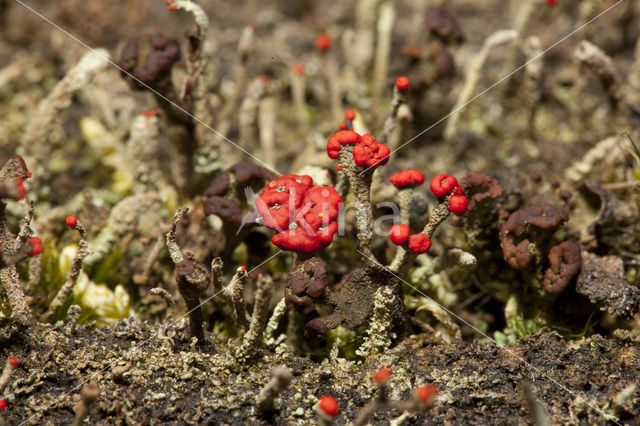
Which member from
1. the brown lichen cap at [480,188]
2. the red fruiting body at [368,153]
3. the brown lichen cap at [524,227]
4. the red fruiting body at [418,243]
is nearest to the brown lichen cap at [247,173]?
the red fruiting body at [368,153]

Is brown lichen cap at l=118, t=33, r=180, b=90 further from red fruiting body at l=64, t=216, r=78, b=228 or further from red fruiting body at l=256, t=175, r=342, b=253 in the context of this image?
red fruiting body at l=256, t=175, r=342, b=253

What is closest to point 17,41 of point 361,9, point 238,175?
point 361,9

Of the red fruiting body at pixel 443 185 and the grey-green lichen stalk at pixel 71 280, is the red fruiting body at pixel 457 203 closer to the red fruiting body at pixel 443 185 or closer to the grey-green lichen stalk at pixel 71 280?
the red fruiting body at pixel 443 185

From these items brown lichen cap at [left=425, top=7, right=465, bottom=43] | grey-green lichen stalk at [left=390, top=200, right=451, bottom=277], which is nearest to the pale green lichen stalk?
grey-green lichen stalk at [left=390, top=200, right=451, bottom=277]

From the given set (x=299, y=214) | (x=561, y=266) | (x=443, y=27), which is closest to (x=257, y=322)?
(x=299, y=214)

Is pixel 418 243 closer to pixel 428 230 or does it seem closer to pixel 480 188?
pixel 428 230
